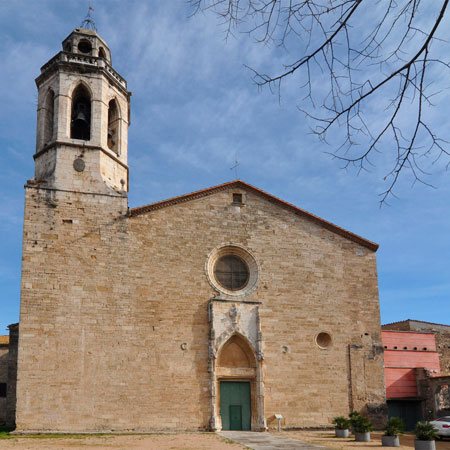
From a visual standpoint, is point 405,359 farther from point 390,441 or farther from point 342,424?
point 390,441

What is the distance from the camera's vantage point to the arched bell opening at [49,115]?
19953 mm

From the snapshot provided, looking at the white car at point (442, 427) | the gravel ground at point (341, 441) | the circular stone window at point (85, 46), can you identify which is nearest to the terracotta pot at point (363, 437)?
the gravel ground at point (341, 441)

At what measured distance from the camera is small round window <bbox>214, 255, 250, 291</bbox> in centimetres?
1988

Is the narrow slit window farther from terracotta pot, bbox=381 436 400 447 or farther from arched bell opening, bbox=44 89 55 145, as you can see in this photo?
terracotta pot, bbox=381 436 400 447

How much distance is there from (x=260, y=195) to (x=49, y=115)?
841 cm

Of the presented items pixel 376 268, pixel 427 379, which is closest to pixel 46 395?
pixel 376 268

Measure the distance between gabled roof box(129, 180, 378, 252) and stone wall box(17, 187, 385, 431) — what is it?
0.57ft

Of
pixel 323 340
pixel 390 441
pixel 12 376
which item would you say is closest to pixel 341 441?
pixel 390 441

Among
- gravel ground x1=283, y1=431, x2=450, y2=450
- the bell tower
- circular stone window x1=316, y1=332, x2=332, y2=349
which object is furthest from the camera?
circular stone window x1=316, y1=332, x2=332, y2=349

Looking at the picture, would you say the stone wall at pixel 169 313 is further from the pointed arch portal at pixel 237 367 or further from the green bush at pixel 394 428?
the green bush at pixel 394 428

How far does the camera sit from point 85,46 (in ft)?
70.2

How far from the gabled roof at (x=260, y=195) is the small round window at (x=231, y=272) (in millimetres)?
2536

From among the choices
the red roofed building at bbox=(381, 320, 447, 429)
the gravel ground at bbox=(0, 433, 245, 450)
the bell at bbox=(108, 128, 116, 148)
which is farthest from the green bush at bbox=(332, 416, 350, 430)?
the bell at bbox=(108, 128, 116, 148)

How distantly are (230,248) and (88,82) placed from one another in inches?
315
